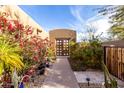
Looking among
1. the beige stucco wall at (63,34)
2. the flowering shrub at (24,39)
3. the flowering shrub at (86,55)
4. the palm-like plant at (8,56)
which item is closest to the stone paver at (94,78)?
the flowering shrub at (86,55)

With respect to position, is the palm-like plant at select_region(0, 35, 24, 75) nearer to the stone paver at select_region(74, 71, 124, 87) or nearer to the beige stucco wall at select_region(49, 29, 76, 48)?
the stone paver at select_region(74, 71, 124, 87)

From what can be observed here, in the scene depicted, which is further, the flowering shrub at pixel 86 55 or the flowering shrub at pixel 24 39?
the flowering shrub at pixel 86 55

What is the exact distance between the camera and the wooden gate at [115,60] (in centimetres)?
794

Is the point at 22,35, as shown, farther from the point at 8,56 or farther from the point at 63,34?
the point at 63,34

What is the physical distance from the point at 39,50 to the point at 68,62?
4.57 meters

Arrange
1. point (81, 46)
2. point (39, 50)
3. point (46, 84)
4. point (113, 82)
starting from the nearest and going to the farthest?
point (113, 82), point (46, 84), point (39, 50), point (81, 46)

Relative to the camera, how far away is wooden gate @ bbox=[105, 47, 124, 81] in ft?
26.1

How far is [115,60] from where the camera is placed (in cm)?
848

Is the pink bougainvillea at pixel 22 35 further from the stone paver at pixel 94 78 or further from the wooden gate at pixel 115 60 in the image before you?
the wooden gate at pixel 115 60

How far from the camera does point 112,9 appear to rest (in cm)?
623

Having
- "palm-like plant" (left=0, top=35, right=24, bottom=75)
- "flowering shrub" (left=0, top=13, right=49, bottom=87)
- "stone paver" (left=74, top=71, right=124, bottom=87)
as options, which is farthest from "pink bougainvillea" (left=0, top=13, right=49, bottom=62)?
"stone paver" (left=74, top=71, right=124, bottom=87)

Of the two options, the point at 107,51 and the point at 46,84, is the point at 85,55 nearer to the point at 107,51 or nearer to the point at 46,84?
the point at 107,51
